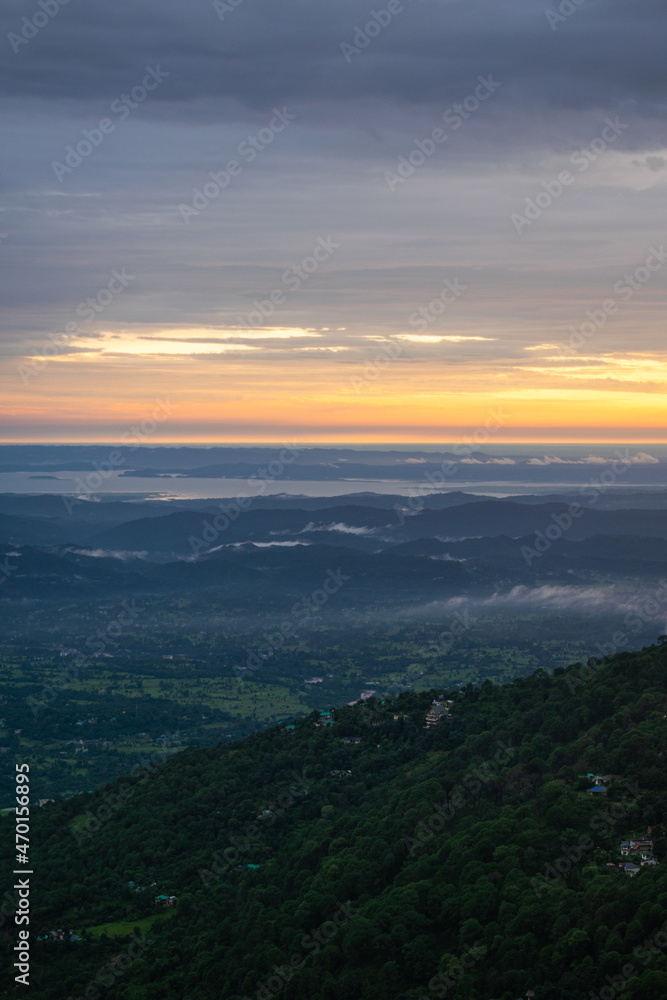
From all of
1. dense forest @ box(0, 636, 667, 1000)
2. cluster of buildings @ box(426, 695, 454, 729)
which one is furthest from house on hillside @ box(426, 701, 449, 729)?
dense forest @ box(0, 636, 667, 1000)

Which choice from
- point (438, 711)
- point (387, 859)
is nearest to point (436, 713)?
point (438, 711)

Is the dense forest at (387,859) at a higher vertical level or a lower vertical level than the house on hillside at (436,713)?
lower

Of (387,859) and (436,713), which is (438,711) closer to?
(436,713)

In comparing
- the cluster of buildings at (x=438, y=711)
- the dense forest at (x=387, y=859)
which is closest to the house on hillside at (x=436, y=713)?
the cluster of buildings at (x=438, y=711)

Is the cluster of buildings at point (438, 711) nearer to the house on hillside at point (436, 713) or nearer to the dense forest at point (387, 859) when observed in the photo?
the house on hillside at point (436, 713)

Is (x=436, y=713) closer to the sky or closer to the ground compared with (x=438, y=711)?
closer to the ground

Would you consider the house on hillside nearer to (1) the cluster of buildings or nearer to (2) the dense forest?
(1) the cluster of buildings

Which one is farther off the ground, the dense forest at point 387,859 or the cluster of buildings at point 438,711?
the cluster of buildings at point 438,711

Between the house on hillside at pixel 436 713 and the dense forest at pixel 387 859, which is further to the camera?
the house on hillside at pixel 436 713

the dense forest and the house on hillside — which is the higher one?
the house on hillside
